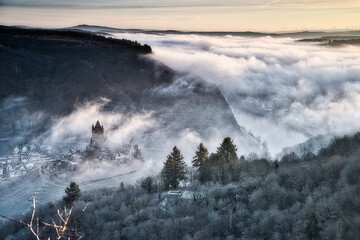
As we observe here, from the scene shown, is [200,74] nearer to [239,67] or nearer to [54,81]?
[239,67]

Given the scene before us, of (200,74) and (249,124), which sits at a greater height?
(200,74)

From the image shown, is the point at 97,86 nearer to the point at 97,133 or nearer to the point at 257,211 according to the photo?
the point at 97,133

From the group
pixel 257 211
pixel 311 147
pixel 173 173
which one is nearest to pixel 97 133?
pixel 311 147

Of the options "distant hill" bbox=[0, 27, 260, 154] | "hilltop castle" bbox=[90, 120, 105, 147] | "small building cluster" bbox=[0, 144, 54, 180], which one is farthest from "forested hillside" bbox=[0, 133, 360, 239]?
"distant hill" bbox=[0, 27, 260, 154]

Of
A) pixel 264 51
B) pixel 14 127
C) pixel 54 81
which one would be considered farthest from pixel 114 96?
pixel 264 51

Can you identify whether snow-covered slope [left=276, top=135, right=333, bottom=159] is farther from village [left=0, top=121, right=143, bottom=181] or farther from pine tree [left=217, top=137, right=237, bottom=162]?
village [left=0, top=121, right=143, bottom=181]

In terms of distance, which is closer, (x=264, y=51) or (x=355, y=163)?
(x=355, y=163)

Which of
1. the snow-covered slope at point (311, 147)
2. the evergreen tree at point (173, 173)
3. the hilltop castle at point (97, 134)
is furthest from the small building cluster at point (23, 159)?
the snow-covered slope at point (311, 147)

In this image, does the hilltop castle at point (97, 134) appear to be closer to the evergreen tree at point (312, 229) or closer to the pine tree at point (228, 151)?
the pine tree at point (228, 151)
